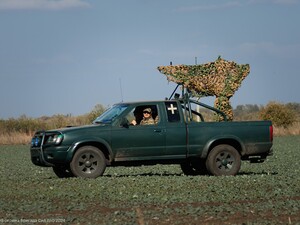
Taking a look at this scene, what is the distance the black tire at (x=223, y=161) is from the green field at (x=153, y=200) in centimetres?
123

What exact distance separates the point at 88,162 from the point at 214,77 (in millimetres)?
29644

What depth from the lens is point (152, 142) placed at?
19297 mm

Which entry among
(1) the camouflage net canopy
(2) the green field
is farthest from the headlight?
(1) the camouflage net canopy

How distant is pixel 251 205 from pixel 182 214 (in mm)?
1625

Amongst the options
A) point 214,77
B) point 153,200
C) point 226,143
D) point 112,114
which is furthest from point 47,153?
point 214,77

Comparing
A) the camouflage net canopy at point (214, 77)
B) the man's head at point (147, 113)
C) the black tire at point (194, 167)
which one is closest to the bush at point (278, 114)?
the camouflage net canopy at point (214, 77)

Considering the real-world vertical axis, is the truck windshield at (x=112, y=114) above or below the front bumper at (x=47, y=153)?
above

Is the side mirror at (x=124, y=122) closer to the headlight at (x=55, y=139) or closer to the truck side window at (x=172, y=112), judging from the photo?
the truck side window at (x=172, y=112)

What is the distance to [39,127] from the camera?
6259cm

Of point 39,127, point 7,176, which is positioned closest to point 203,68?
point 39,127

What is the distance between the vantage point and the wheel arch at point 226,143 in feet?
63.8

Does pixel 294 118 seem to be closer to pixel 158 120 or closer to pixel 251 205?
pixel 158 120

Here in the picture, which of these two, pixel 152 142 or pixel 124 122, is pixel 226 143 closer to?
pixel 152 142

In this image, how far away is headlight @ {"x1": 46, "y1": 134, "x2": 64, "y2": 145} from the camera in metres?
18.6
